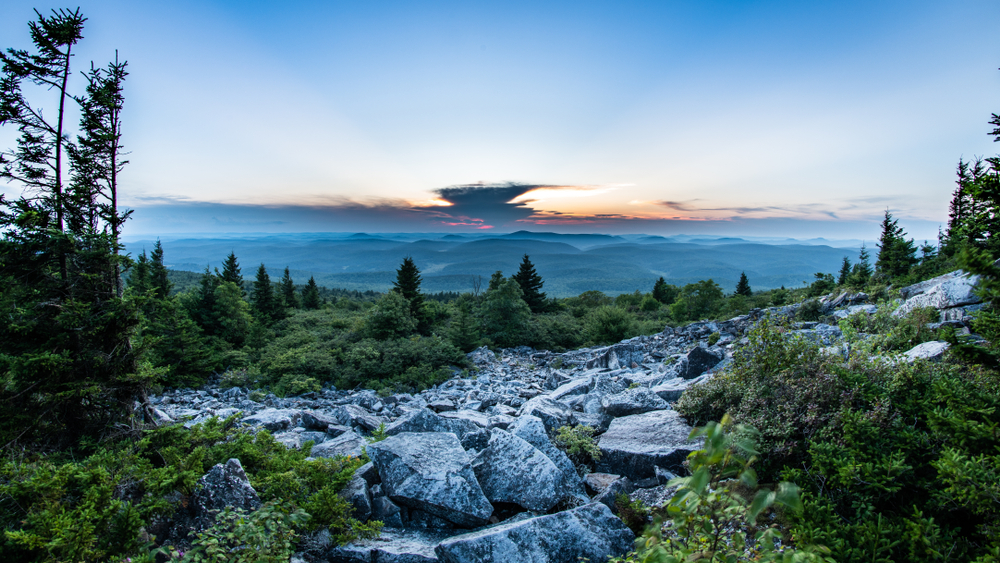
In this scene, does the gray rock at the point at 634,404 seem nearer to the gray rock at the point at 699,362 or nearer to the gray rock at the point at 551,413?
the gray rock at the point at 551,413

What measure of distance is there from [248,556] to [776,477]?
5058mm

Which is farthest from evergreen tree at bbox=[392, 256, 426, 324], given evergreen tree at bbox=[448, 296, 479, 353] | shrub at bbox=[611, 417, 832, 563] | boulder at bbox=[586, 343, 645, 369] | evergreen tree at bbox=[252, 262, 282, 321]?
shrub at bbox=[611, 417, 832, 563]

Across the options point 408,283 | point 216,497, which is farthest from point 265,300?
point 216,497

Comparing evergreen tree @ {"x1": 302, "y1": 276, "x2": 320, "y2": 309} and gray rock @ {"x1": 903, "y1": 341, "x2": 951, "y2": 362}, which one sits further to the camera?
evergreen tree @ {"x1": 302, "y1": 276, "x2": 320, "y2": 309}

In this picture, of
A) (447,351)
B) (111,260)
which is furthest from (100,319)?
(447,351)

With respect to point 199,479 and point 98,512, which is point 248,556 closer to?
point 98,512

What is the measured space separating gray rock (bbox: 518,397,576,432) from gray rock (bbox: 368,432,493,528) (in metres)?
2.27

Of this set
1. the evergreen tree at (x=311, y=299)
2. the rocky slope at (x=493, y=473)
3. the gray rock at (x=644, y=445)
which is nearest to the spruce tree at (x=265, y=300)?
the evergreen tree at (x=311, y=299)

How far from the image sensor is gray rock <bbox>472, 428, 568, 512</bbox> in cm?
459

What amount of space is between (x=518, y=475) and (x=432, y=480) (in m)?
1.07

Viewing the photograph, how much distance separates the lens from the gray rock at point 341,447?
20.3 feet

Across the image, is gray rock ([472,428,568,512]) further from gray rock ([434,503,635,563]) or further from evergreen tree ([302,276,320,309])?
evergreen tree ([302,276,320,309])

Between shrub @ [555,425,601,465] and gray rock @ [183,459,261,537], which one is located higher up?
gray rock @ [183,459,261,537]

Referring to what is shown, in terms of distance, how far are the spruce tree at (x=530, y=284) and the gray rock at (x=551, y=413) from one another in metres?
28.1
